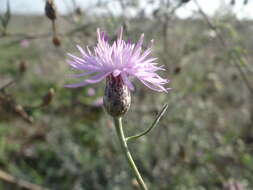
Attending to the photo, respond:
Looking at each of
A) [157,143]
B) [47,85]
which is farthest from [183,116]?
[47,85]

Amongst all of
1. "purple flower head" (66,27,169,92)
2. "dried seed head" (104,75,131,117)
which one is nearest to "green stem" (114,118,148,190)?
"dried seed head" (104,75,131,117)

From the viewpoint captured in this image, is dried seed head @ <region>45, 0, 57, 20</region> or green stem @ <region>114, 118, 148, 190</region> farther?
dried seed head @ <region>45, 0, 57, 20</region>

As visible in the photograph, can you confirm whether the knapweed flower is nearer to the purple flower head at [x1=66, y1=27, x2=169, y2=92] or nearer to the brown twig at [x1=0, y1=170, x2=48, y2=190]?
the purple flower head at [x1=66, y1=27, x2=169, y2=92]

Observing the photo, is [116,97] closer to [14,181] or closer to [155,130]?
[14,181]

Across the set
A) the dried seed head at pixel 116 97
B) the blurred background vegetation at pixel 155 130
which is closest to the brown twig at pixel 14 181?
the blurred background vegetation at pixel 155 130

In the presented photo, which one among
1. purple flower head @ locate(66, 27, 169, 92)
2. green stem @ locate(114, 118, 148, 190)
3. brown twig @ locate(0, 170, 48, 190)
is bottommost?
brown twig @ locate(0, 170, 48, 190)

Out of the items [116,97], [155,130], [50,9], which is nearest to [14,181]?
[50,9]

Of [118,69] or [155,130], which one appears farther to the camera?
[155,130]

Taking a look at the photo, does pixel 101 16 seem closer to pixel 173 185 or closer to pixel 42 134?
pixel 173 185
